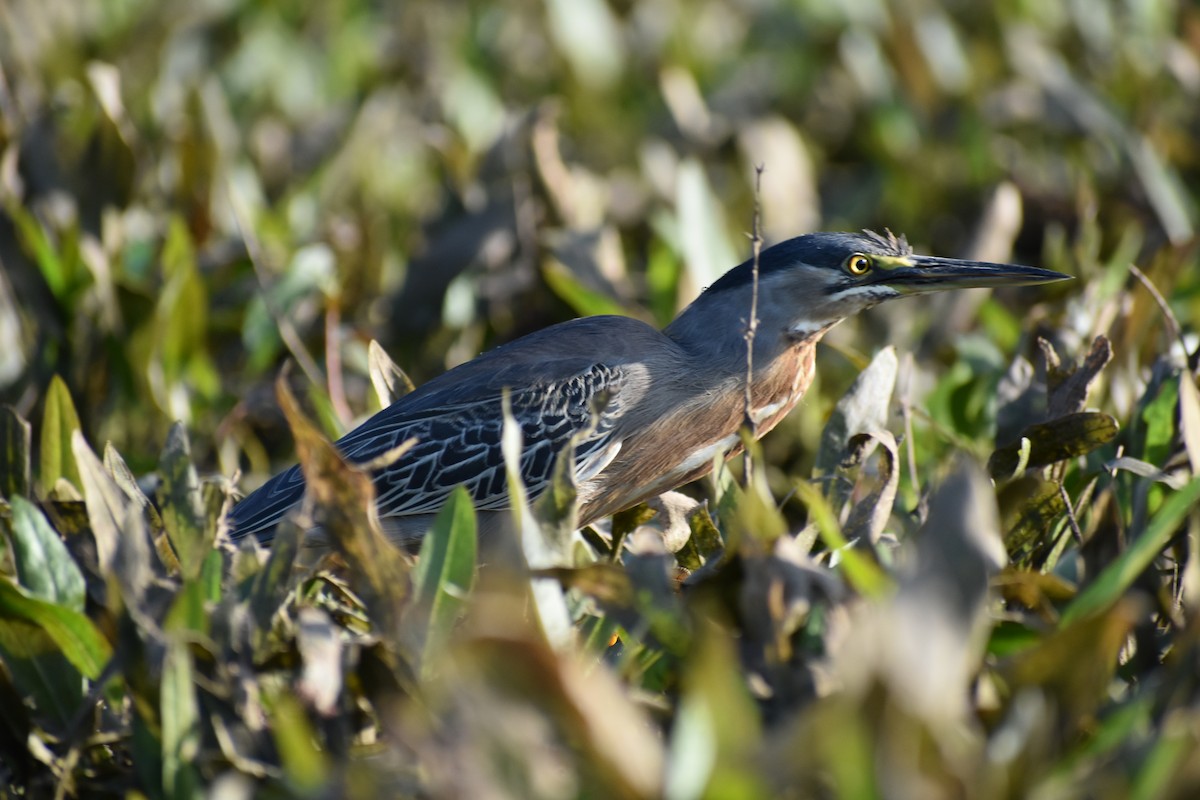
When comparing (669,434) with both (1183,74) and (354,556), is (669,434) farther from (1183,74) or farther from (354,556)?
(1183,74)

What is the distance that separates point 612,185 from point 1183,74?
9.42ft

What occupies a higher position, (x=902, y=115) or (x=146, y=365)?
(x=146, y=365)

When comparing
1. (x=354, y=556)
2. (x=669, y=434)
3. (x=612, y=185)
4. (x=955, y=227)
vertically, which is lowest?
(x=955, y=227)

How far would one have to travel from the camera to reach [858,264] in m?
4.23

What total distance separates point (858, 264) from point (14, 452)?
94.1 inches

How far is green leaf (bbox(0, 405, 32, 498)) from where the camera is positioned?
3.51 metres

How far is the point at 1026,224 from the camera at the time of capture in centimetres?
682

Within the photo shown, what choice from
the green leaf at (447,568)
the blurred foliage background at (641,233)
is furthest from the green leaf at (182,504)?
the green leaf at (447,568)

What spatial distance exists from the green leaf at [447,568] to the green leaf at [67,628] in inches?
23.3

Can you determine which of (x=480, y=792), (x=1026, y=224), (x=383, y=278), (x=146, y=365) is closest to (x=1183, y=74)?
(x=1026, y=224)

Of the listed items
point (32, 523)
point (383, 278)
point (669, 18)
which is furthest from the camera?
point (669, 18)

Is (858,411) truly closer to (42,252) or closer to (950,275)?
(950,275)

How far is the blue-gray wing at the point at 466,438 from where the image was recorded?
412 cm

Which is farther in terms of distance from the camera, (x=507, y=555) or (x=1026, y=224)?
(x=1026, y=224)
